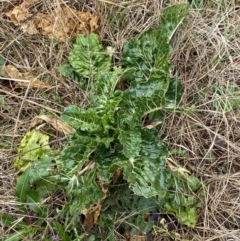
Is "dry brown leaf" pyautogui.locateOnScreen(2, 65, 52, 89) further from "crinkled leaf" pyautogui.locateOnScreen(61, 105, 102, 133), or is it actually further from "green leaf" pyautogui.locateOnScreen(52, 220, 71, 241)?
"green leaf" pyautogui.locateOnScreen(52, 220, 71, 241)

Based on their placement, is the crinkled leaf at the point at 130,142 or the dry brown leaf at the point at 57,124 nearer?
the crinkled leaf at the point at 130,142

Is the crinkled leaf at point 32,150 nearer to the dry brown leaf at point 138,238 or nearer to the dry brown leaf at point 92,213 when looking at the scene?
the dry brown leaf at point 92,213

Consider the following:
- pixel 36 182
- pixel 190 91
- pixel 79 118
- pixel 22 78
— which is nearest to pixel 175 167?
pixel 190 91

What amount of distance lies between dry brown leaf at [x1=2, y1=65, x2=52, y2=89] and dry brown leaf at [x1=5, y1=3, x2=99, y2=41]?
0.68 feet

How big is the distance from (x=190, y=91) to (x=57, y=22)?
0.73 metres

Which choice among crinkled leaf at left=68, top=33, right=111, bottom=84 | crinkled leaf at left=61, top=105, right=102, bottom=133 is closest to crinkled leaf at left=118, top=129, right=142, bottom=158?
crinkled leaf at left=61, top=105, right=102, bottom=133

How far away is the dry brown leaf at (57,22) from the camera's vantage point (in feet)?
8.68

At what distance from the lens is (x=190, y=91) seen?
2578 millimetres

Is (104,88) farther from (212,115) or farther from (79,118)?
(212,115)

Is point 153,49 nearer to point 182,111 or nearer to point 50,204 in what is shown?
point 182,111

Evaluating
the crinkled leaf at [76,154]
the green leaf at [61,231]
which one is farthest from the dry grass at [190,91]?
the crinkled leaf at [76,154]

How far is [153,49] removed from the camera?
2.45 meters

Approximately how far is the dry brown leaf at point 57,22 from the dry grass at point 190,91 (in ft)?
0.13

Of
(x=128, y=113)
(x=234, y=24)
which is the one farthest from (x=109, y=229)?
(x=234, y=24)
